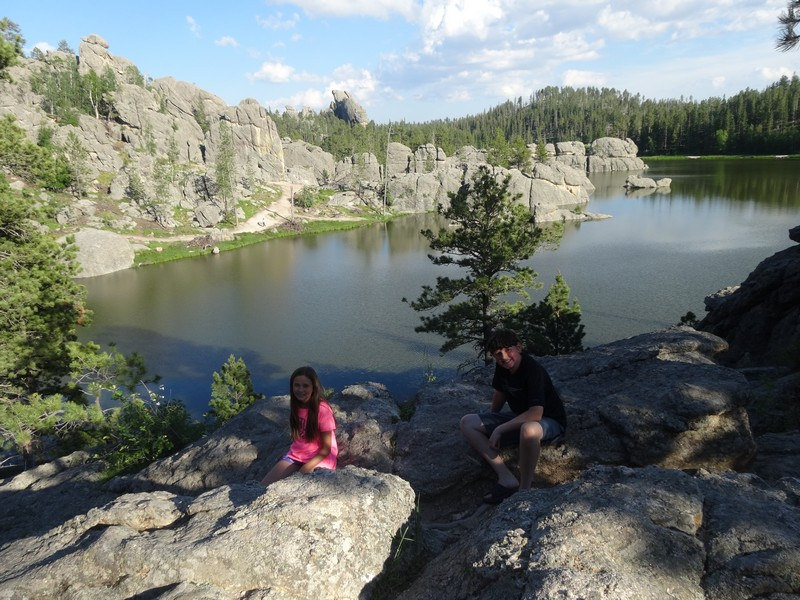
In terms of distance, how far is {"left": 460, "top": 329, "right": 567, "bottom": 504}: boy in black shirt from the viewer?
207 inches

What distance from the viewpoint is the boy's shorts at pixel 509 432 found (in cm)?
557

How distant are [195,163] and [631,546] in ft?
349

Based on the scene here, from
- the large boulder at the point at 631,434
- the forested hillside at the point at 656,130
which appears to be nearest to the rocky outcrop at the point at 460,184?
the forested hillside at the point at 656,130

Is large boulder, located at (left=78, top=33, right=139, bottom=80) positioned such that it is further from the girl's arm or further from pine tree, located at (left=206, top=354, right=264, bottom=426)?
the girl's arm

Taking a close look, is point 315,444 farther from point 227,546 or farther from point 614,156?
point 614,156

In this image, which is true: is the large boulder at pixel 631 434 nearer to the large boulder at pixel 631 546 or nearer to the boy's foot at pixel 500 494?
the boy's foot at pixel 500 494

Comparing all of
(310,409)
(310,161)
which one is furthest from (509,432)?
(310,161)

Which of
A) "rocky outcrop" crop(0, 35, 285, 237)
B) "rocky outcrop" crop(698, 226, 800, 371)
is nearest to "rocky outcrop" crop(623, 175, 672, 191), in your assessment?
"rocky outcrop" crop(0, 35, 285, 237)

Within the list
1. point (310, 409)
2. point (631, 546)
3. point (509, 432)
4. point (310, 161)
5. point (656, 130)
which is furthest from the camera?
point (656, 130)

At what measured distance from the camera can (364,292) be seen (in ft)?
132

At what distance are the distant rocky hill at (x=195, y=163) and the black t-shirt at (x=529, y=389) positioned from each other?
51.5m

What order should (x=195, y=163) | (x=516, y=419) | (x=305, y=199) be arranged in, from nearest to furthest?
(x=516, y=419), (x=305, y=199), (x=195, y=163)

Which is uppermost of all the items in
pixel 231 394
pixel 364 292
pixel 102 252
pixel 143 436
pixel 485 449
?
pixel 485 449

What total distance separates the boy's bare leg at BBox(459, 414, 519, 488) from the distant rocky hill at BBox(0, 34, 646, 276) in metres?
51.7
